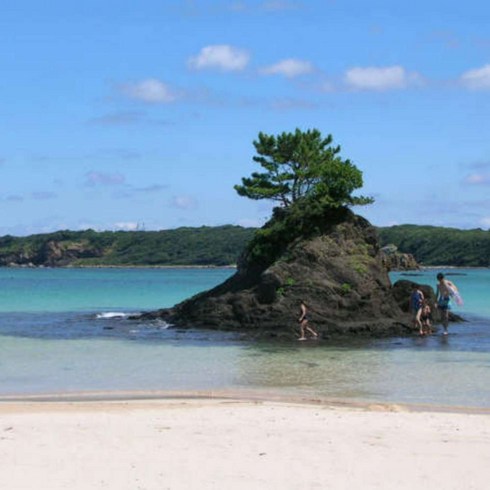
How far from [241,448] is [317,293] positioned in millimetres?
22297

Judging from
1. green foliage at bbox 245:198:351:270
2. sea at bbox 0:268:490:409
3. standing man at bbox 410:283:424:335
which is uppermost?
green foliage at bbox 245:198:351:270

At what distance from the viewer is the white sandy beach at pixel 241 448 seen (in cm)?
916

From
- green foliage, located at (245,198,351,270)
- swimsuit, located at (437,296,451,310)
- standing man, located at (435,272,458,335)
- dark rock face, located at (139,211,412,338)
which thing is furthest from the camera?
green foliage, located at (245,198,351,270)

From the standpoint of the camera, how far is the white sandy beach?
9156 mm

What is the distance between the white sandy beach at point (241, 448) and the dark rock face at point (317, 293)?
56.3 feet

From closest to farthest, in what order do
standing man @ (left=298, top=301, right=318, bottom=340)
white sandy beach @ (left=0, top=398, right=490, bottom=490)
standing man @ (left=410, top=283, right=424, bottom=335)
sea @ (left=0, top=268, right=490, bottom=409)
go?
white sandy beach @ (left=0, top=398, right=490, bottom=490), sea @ (left=0, top=268, right=490, bottom=409), standing man @ (left=298, top=301, right=318, bottom=340), standing man @ (left=410, top=283, right=424, bottom=335)

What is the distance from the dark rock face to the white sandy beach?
1717cm

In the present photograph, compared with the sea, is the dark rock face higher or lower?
higher

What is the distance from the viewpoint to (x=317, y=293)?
32750mm

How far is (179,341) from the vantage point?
2891cm

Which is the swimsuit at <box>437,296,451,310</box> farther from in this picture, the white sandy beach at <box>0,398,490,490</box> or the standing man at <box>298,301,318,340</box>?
the white sandy beach at <box>0,398,490,490</box>

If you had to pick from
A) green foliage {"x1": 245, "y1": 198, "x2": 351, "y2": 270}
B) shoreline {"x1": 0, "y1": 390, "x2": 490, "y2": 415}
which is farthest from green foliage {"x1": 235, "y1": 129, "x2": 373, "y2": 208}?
shoreline {"x1": 0, "y1": 390, "x2": 490, "y2": 415}

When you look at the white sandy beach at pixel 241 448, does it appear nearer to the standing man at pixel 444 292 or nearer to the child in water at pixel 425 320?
the standing man at pixel 444 292

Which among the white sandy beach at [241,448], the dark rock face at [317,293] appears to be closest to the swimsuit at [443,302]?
the dark rock face at [317,293]
